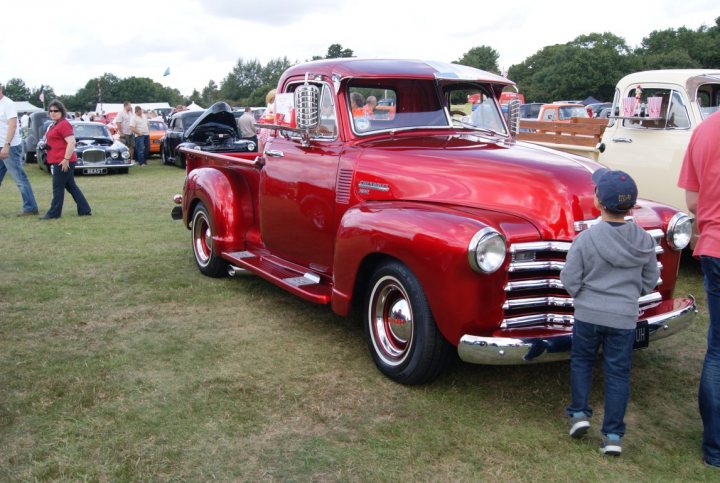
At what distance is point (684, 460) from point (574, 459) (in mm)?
559

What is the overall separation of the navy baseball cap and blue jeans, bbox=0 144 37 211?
30.1ft

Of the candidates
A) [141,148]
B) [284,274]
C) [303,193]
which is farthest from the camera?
[141,148]

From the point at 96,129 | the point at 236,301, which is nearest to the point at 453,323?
the point at 236,301

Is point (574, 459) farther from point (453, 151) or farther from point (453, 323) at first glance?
point (453, 151)

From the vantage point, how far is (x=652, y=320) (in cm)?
392

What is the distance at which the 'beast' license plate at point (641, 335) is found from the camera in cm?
359

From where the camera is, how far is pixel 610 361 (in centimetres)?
342

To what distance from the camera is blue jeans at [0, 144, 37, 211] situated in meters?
10.1

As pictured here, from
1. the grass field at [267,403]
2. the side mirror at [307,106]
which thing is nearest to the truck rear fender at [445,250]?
the grass field at [267,403]


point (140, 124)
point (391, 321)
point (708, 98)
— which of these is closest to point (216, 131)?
point (708, 98)

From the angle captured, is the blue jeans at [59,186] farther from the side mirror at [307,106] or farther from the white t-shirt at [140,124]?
the white t-shirt at [140,124]

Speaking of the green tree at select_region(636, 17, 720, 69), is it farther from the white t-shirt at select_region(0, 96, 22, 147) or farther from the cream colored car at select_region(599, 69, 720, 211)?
the white t-shirt at select_region(0, 96, 22, 147)

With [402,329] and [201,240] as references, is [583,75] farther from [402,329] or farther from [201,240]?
[402,329]

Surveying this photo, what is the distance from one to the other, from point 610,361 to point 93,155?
52.4ft
